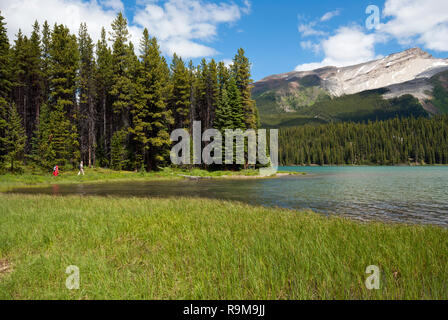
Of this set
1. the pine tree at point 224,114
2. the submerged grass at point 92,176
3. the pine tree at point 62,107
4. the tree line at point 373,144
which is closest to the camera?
the submerged grass at point 92,176

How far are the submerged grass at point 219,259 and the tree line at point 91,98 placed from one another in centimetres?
3015

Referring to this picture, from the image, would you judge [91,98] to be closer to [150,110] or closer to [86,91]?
[86,91]

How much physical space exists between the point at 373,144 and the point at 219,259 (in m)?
156

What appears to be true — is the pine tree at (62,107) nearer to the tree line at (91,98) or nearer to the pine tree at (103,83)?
the tree line at (91,98)

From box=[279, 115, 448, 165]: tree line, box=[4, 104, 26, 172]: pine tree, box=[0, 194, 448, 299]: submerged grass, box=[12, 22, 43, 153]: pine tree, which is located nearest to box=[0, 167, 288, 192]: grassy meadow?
box=[4, 104, 26, 172]: pine tree

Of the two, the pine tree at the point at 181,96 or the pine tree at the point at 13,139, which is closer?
the pine tree at the point at 13,139

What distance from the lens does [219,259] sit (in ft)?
15.1

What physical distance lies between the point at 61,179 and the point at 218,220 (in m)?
27.6

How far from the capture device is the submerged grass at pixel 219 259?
355cm

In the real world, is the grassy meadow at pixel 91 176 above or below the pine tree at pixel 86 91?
below

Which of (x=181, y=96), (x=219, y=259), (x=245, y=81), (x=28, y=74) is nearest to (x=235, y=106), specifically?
(x=245, y=81)

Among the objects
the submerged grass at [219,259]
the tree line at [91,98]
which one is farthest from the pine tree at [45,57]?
the submerged grass at [219,259]

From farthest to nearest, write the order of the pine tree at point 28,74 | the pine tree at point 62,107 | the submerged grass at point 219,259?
the pine tree at point 28,74 → the pine tree at point 62,107 → the submerged grass at point 219,259
